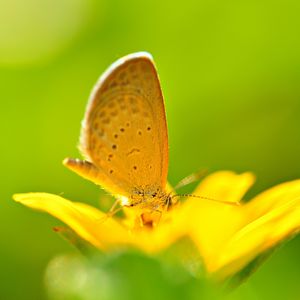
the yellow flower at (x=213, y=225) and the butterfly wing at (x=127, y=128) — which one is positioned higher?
the butterfly wing at (x=127, y=128)

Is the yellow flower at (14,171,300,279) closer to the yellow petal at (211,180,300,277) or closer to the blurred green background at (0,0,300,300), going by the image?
the yellow petal at (211,180,300,277)

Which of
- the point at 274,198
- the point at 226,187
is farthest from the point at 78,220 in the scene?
the point at 226,187

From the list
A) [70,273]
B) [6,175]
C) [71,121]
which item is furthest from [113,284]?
[71,121]

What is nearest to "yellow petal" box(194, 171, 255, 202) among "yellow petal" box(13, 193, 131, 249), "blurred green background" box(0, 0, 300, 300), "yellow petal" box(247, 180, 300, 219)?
"yellow petal" box(247, 180, 300, 219)

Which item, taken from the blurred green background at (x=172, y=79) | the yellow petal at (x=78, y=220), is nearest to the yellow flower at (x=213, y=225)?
the yellow petal at (x=78, y=220)

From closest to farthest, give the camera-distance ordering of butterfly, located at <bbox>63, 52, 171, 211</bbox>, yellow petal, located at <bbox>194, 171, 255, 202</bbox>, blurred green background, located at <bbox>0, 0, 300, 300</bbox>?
butterfly, located at <bbox>63, 52, 171, 211</bbox>, yellow petal, located at <bbox>194, 171, 255, 202</bbox>, blurred green background, located at <bbox>0, 0, 300, 300</bbox>

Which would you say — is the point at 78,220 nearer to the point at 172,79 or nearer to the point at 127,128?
the point at 127,128

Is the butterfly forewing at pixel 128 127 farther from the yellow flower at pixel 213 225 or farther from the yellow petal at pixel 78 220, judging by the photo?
the yellow petal at pixel 78 220
